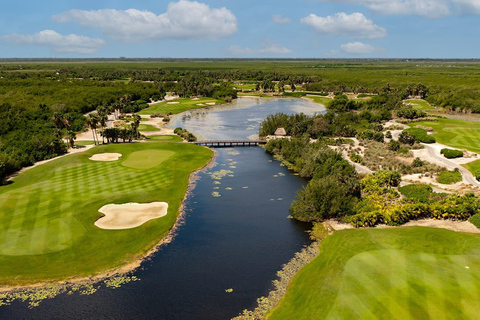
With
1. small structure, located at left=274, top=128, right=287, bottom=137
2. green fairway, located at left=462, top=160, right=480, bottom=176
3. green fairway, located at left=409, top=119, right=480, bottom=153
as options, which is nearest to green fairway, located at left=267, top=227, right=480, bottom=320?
green fairway, located at left=462, top=160, right=480, bottom=176

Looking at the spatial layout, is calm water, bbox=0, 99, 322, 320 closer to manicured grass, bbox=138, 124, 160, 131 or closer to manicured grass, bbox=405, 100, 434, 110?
manicured grass, bbox=138, 124, 160, 131

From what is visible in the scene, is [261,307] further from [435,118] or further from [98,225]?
[435,118]

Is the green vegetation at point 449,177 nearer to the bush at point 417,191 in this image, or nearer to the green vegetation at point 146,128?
the bush at point 417,191

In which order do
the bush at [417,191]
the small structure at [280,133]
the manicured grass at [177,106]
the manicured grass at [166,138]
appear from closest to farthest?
the bush at [417,191] < the manicured grass at [166,138] < the small structure at [280,133] < the manicured grass at [177,106]

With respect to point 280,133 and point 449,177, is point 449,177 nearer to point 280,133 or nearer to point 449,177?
point 449,177

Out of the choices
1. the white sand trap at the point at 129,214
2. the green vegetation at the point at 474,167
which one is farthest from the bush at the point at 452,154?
the white sand trap at the point at 129,214
